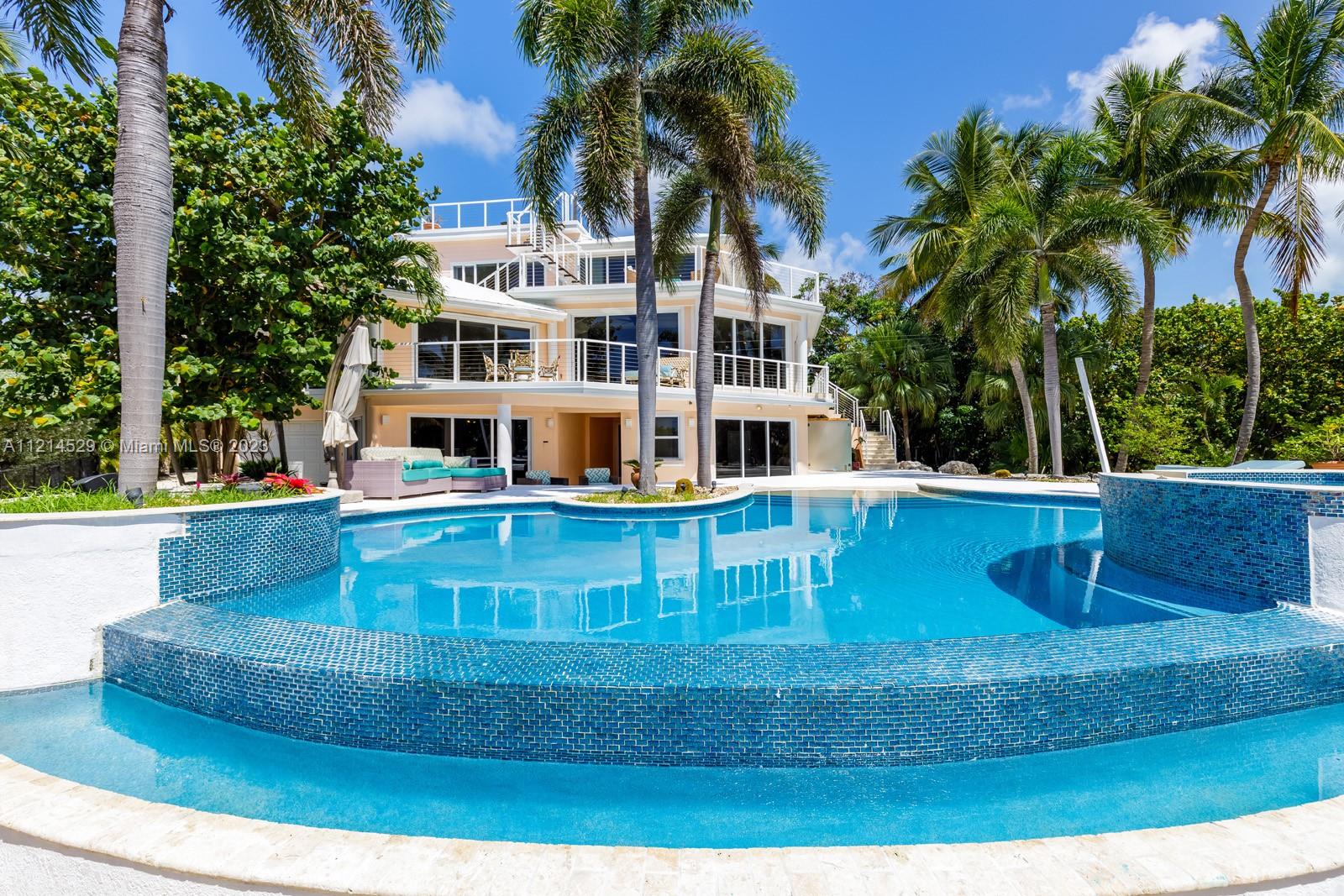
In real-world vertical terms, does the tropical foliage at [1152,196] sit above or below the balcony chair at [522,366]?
above

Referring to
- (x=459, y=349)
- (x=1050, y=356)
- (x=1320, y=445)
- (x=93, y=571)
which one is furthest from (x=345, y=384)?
(x=1320, y=445)

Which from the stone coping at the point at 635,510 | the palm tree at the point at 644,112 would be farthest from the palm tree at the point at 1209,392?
the stone coping at the point at 635,510

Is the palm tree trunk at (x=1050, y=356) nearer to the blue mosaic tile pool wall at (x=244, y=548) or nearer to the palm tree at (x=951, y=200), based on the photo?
the palm tree at (x=951, y=200)

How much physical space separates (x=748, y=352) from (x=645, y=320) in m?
9.79

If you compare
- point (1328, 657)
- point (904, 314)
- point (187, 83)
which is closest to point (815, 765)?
point (1328, 657)

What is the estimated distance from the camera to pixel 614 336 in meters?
20.7

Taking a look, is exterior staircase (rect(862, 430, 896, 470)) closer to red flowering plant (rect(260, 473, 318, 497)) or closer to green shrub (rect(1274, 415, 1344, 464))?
green shrub (rect(1274, 415, 1344, 464))

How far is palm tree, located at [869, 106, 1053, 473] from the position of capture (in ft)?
65.8

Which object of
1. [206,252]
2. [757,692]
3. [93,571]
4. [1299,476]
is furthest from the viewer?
[206,252]

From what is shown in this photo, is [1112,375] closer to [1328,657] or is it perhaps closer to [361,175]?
[1328,657]

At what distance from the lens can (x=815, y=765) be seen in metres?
3.12

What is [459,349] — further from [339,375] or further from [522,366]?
[339,375]

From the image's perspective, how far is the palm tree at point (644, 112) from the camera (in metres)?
11.8

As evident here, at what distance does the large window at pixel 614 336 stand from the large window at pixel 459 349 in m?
2.50
